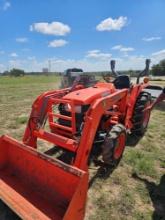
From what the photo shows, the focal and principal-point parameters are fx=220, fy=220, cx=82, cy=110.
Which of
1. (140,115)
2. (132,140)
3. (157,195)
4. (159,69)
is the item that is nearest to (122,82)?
(140,115)

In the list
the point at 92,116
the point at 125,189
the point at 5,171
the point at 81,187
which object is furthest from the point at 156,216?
the point at 5,171

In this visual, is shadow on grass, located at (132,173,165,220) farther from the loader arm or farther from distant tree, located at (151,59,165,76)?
distant tree, located at (151,59,165,76)

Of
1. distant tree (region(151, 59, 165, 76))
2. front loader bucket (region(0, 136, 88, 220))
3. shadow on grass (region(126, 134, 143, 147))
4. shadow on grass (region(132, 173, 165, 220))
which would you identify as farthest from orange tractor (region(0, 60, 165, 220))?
distant tree (region(151, 59, 165, 76))

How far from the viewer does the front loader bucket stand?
2.58m

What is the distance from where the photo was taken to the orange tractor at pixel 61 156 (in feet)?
8.89

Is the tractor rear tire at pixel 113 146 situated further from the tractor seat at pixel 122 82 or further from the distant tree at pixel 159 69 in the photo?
the distant tree at pixel 159 69

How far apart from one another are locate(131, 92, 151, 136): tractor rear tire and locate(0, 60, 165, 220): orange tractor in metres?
0.30

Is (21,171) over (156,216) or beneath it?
over

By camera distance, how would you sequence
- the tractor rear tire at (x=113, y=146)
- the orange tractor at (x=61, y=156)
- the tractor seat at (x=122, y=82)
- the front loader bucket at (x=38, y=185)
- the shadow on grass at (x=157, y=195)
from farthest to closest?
the tractor seat at (x=122, y=82) → the tractor rear tire at (x=113, y=146) → the shadow on grass at (x=157, y=195) → the orange tractor at (x=61, y=156) → the front loader bucket at (x=38, y=185)

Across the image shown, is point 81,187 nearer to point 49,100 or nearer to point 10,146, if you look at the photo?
point 10,146

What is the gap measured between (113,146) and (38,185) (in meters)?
1.45

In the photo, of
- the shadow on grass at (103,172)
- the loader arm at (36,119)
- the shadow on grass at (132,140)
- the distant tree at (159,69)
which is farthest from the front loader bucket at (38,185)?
the distant tree at (159,69)

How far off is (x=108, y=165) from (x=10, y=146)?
186 centimetres

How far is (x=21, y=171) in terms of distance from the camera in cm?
342
